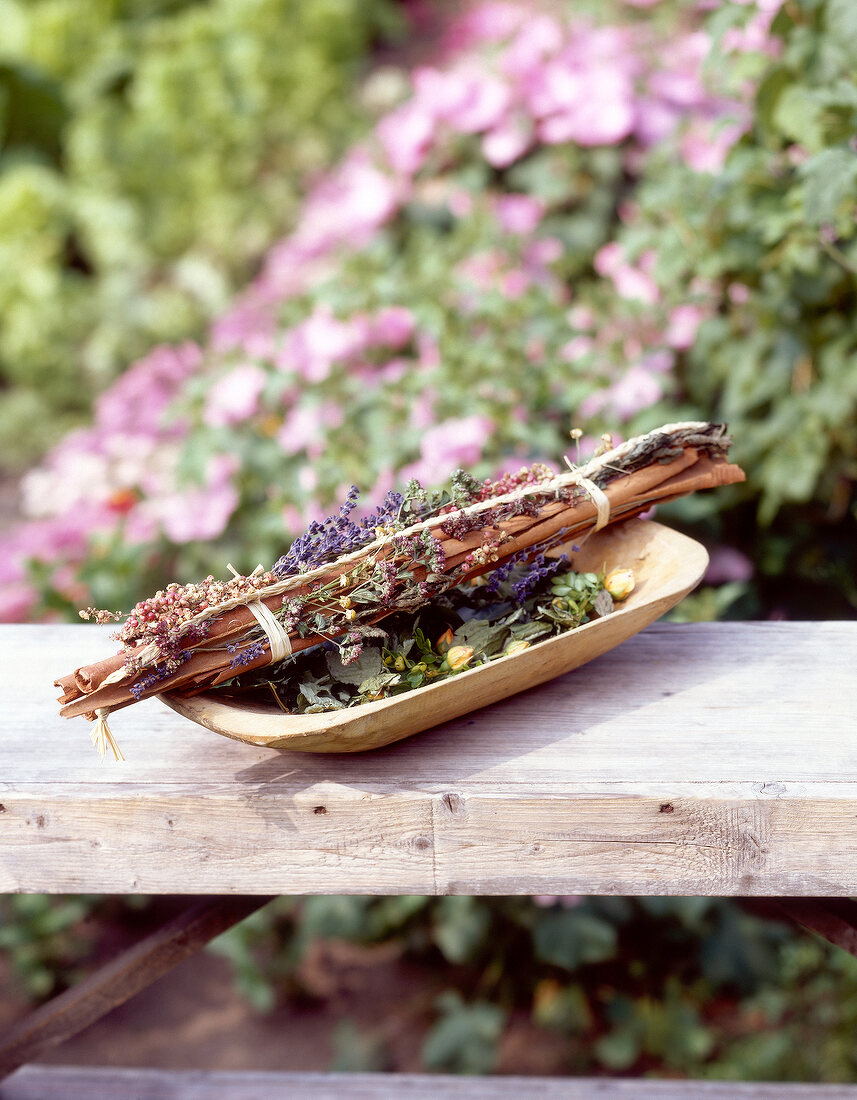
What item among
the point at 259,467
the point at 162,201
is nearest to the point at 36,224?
the point at 162,201

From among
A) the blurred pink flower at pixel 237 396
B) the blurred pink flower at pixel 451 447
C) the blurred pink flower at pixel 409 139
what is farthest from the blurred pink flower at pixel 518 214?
the blurred pink flower at pixel 451 447

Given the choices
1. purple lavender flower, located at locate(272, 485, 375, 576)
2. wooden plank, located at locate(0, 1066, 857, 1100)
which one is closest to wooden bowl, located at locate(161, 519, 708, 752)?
purple lavender flower, located at locate(272, 485, 375, 576)

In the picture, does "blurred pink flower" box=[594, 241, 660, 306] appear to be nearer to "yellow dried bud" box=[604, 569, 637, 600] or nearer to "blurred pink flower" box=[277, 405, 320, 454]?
"blurred pink flower" box=[277, 405, 320, 454]

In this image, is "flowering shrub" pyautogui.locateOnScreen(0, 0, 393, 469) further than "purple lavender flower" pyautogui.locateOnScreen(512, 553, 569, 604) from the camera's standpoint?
Yes

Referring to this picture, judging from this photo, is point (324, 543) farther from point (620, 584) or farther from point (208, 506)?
point (208, 506)

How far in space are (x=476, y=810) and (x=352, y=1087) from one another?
79 centimetres

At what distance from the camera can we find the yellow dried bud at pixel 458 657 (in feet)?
2.86

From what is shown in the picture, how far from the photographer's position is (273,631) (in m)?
0.80

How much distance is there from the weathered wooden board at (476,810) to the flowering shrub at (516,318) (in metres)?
0.71

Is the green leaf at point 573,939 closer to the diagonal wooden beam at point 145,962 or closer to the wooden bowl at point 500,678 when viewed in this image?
the diagonal wooden beam at point 145,962

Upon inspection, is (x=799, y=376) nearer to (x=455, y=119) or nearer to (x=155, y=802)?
(x=455, y=119)

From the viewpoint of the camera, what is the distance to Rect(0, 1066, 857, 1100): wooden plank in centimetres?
132

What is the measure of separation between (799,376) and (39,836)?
1384 millimetres

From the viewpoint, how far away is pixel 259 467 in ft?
6.16
